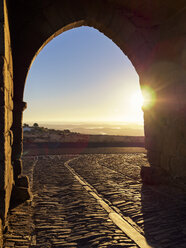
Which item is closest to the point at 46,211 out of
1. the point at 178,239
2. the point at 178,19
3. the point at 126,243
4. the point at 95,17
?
the point at 126,243

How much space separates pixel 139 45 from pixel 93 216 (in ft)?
13.3

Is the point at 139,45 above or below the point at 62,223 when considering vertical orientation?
above

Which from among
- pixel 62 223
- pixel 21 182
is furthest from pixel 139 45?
pixel 62 223

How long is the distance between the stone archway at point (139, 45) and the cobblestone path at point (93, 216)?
0.81 meters

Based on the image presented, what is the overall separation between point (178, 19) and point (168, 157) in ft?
9.74

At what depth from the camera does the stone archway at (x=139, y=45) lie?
4738mm

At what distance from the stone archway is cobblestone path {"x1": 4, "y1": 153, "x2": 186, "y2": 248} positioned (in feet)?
2.66

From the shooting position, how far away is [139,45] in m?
5.66

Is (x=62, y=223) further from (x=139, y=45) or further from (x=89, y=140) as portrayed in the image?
(x=89, y=140)

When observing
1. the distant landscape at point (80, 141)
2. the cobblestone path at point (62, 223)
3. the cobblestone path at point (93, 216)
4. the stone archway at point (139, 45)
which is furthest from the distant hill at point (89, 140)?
the cobblestone path at point (62, 223)

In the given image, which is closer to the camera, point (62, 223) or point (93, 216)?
point (62, 223)

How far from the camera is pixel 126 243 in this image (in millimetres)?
2666

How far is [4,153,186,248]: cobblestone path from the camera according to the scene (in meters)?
2.74

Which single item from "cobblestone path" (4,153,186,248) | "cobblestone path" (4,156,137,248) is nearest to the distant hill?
"cobblestone path" (4,153,186,248)
